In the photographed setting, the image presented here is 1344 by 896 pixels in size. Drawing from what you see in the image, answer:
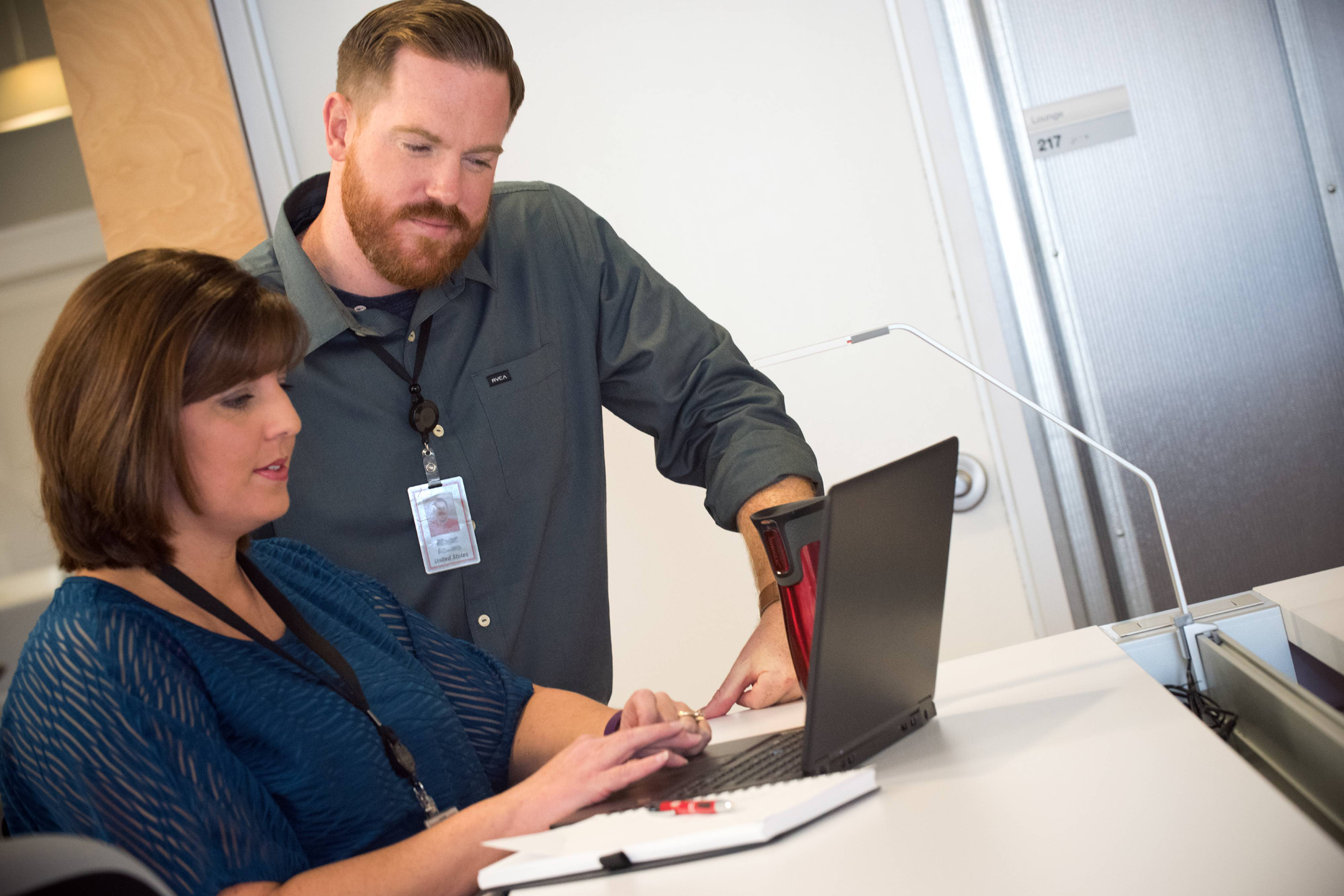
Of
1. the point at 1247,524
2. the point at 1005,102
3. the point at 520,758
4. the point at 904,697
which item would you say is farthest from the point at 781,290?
the point at 904,697

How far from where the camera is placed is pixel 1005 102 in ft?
8.07

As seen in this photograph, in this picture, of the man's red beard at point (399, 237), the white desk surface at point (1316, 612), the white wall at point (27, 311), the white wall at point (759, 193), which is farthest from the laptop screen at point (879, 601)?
the white wall at point (27, 311)

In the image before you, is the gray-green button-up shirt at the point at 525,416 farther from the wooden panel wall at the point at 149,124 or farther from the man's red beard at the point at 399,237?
the wooden panel wall at the point at 149,124

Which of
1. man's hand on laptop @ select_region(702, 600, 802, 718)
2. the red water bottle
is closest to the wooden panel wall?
man's hand on laptop @ select_region(702, 600, 802, 718)

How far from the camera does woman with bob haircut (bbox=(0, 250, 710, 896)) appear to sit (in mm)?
991

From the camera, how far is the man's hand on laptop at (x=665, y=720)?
1.17 meters

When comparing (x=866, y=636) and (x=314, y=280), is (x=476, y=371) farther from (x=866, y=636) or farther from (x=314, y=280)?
(x=866, y=636)

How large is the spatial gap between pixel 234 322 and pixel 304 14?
5.29 ft

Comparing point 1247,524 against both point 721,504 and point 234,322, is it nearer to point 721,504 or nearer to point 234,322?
point 721,504

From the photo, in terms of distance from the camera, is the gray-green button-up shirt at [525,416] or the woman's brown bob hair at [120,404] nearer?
the woman's brown bob hair at [120,404]

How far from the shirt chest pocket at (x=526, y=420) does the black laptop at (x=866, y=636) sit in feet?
2.47

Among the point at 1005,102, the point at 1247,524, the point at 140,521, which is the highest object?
the point at 1005,102

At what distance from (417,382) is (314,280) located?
0.23m

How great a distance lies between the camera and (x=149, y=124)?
2.27 m
